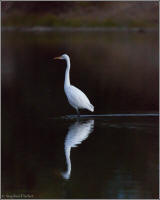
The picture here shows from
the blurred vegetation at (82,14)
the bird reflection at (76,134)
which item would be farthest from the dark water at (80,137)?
the blurred vegetation at (82,14)

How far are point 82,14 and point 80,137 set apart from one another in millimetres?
41624

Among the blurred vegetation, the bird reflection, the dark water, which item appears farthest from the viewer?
the blurred vegetation

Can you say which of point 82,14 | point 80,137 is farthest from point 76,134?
point 82,14

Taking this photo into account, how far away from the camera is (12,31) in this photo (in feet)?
182

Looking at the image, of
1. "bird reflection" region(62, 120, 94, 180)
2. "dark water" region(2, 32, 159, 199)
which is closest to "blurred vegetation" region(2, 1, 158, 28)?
"dark water" region(2, 32, 159, 199)

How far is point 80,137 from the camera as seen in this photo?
12.3m

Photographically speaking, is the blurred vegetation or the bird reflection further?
the blurred vegetation

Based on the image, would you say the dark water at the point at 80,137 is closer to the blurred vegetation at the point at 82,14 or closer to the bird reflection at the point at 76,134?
the bird reflection at the point at 76,134

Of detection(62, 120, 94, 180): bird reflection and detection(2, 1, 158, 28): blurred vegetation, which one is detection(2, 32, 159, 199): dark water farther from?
detection(2, 1, 158, 28): blurred vegetation

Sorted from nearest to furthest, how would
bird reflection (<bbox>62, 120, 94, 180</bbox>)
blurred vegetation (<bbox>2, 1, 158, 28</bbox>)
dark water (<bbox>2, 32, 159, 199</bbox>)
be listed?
dark water (<bbox>2, 32, 159, 199</bbox>), bird reflection (<bbox>62, 120, 94, 180</bbox>), blurred vegetation (<bbox>2, 1, 158, 28</bbox>)

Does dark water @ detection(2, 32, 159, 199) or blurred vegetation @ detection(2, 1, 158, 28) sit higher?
blurred vegetation @ detection(2, 1, 158, 28)

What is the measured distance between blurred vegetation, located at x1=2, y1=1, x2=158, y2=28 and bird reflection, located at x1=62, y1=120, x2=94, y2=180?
121 ft

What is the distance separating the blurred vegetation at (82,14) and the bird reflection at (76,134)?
36.7m

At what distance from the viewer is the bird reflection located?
11.4m
